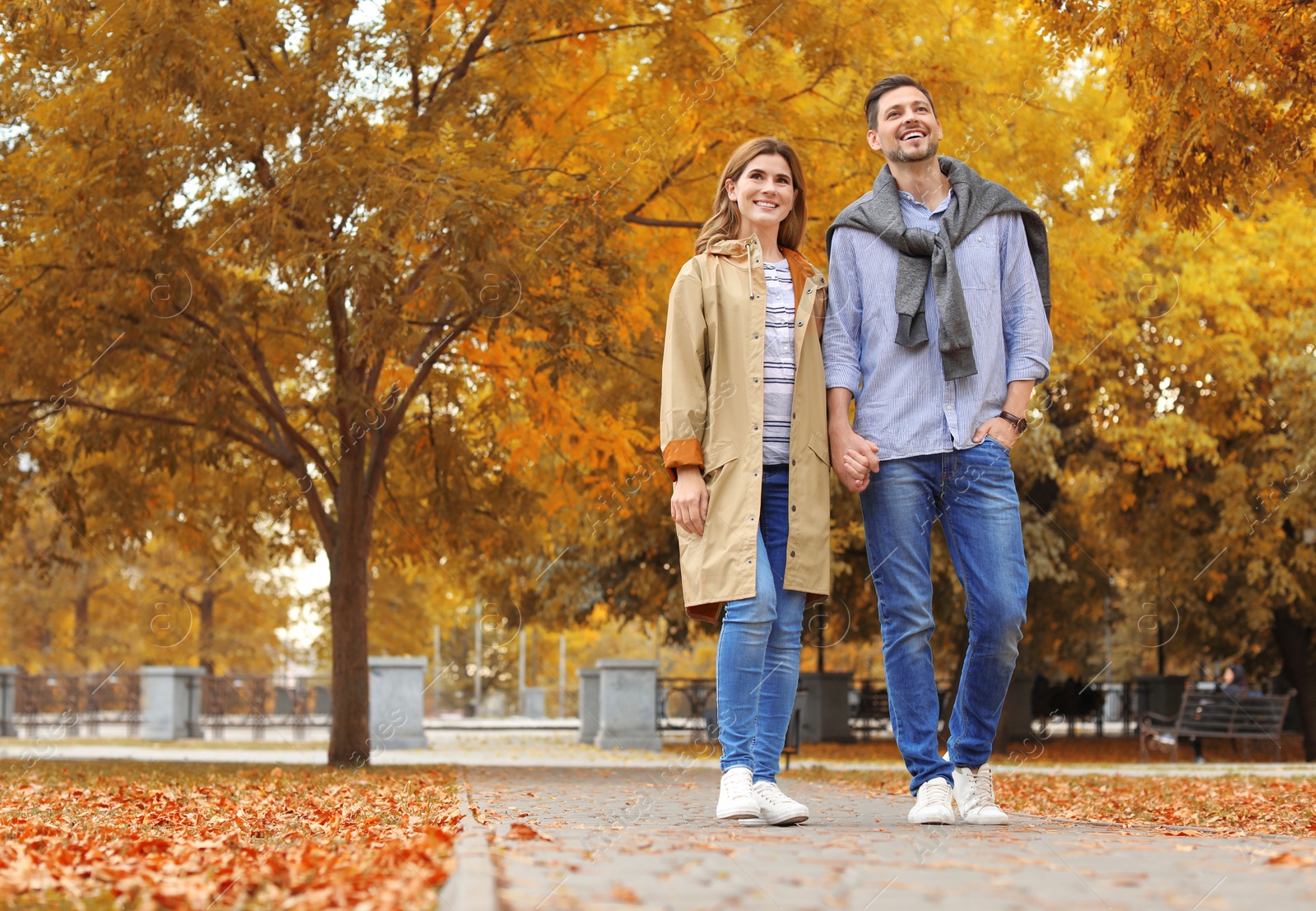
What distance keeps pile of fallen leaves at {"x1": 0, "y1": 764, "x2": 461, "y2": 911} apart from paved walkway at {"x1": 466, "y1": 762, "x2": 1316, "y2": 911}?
282 millimetres

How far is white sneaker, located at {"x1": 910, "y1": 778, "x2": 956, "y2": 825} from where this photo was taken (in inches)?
163

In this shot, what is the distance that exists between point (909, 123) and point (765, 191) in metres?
0.54

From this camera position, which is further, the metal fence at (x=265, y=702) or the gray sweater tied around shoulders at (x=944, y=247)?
the metal fence at (x=265, y=702)

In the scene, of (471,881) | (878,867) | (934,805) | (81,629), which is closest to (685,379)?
(934,805)

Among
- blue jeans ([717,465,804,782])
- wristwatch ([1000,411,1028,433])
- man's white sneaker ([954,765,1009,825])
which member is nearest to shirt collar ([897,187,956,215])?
wristwatch ([1000,411,1028,433])

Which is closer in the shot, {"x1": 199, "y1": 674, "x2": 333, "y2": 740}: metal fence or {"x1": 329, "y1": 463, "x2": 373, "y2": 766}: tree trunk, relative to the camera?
{"x1": 329, "y1": 463, "x2": 373, "y2": 766}: tree trunk

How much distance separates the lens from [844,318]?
4.58 m

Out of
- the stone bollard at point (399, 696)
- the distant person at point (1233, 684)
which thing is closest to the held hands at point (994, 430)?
the distant person at point (1233, 684)

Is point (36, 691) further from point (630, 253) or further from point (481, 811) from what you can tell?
point (481, 811)

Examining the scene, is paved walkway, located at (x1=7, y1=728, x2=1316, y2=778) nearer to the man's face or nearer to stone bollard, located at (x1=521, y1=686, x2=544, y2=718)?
the man's face

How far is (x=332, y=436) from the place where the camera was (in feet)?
44.6

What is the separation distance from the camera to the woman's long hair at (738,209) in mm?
4668

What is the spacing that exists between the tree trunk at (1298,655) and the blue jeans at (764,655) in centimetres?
1750

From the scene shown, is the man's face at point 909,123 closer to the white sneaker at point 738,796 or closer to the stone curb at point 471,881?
the white sneaker at point 738,796
